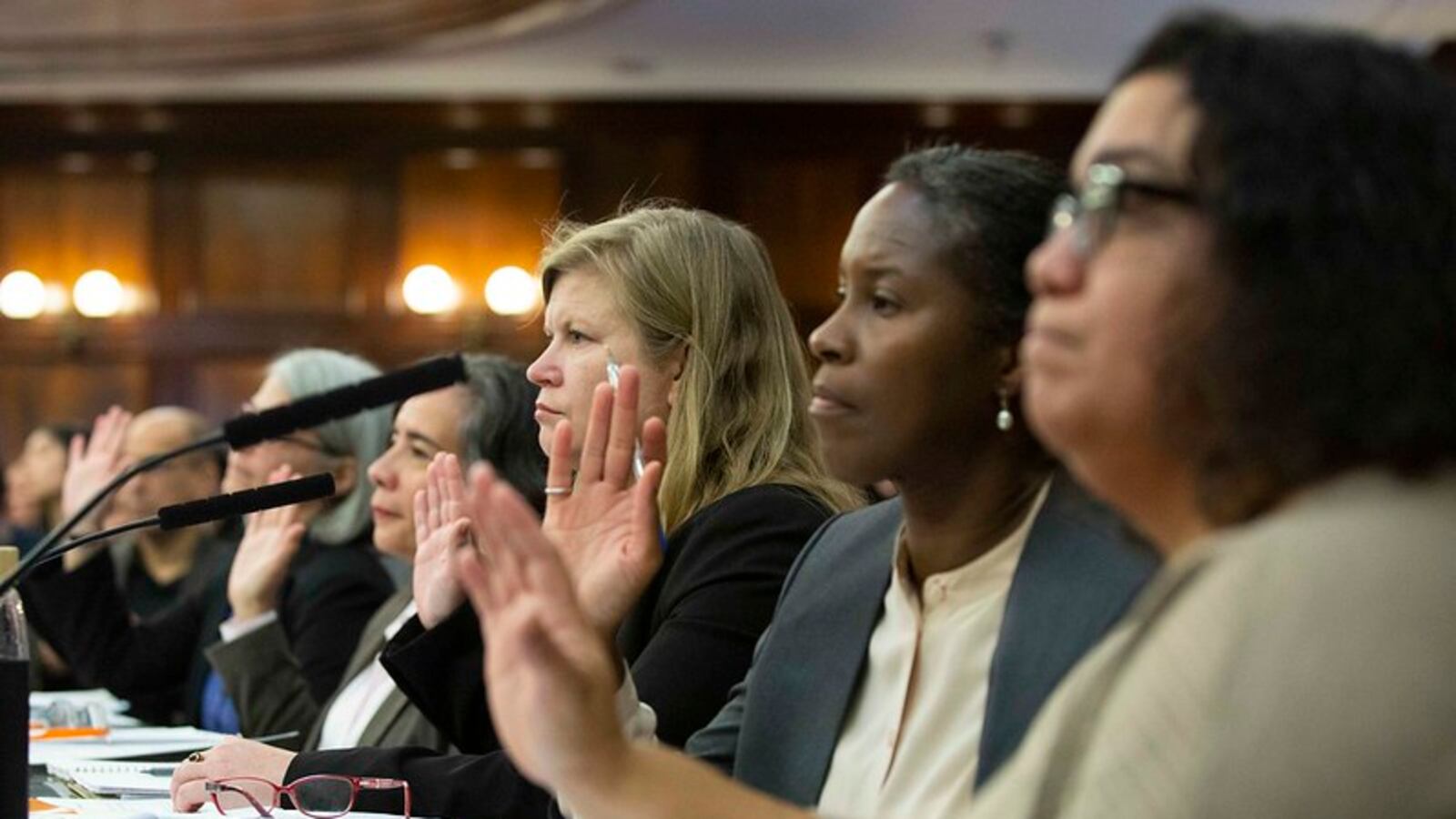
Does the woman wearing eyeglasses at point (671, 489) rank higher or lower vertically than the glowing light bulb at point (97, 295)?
higher

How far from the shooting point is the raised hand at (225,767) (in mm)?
2424

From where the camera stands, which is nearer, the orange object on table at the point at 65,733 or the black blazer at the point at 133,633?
the orange object on table at the point at 65,733

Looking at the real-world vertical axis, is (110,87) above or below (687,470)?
below

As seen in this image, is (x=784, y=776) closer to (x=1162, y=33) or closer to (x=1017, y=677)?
(x=1017, y=677)

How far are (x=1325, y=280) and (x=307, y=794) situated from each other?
5.43ft

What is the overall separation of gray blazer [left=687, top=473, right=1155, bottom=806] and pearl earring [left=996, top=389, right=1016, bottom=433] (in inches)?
2.7

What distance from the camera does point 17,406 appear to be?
952 cm

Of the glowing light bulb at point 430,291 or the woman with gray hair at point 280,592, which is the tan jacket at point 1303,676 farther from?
the glowing light bulb at point 430,291

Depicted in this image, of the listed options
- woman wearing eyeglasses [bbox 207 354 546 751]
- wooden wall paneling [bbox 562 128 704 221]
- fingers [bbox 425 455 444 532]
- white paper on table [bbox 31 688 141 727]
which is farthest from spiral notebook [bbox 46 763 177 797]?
wooden wall paneling [bbox 562 128 704 221]

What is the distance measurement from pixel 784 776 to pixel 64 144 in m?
8.36

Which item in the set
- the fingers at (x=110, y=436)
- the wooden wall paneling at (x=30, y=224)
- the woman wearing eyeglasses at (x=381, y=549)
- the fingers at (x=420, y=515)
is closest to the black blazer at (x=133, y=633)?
the fingers at (x=110, y=436)

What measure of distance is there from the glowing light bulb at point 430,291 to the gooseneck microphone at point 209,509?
709cm

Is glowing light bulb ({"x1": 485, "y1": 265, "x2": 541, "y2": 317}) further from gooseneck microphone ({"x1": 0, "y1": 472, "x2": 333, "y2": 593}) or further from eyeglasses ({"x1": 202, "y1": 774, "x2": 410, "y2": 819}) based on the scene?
gooseneck microphone ({"x1": 0, "y1": 472, "x2": 333, "y2": 593})

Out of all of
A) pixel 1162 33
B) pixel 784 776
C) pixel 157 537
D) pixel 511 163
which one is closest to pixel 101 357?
pixel 511 163
